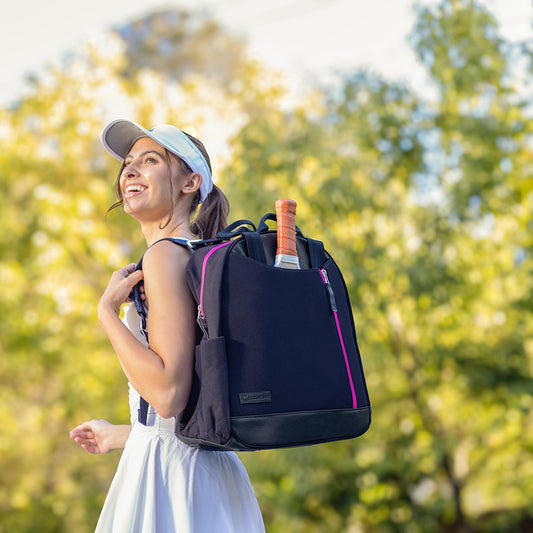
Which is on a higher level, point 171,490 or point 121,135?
point 121,135

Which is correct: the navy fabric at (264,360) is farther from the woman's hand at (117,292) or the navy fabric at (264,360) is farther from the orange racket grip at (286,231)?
the woman's hand at (117,292)

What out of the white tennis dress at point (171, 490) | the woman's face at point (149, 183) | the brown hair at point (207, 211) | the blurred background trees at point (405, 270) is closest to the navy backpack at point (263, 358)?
the white tennis dress at point (171, 490)

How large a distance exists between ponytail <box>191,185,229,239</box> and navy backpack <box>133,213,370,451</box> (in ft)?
1.32

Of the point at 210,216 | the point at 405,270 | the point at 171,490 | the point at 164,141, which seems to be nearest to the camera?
the point at 171,490

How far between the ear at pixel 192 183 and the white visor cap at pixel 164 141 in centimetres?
1

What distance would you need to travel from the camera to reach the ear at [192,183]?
1.83m

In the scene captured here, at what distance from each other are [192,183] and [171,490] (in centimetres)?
80

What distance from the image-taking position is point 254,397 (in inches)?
53.9

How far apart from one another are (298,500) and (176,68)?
13806 millimetres

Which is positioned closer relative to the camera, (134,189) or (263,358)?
(263,358)

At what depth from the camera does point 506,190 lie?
691 centimetres

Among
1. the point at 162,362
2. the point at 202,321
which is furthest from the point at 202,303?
the point at 162,362

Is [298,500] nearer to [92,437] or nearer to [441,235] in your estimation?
[441,235]

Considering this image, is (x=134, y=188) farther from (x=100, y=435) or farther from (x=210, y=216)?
(x=100, y=435)
